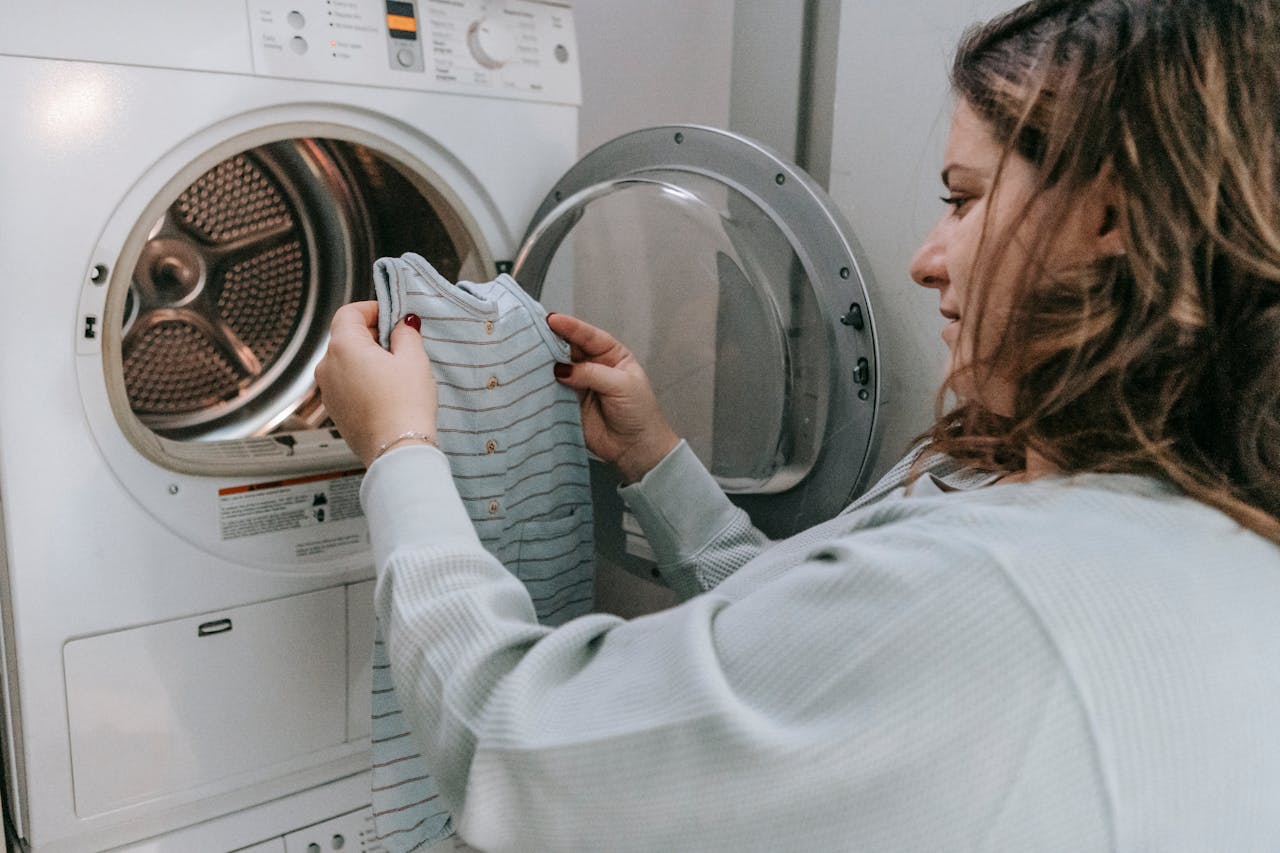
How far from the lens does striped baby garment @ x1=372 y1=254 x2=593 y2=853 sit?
0.93 meters

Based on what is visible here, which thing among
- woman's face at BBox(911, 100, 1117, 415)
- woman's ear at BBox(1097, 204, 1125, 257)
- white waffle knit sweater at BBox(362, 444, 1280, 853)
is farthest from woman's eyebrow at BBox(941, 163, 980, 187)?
white waffle knit sweater at BBox(362, 444, 1280, 853)

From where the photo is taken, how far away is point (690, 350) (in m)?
1.16

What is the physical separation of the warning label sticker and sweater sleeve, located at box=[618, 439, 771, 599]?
13.1 inches

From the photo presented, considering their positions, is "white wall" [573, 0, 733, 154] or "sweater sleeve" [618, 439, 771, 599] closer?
"sweater sleeve" [618, 439, 771, 599]

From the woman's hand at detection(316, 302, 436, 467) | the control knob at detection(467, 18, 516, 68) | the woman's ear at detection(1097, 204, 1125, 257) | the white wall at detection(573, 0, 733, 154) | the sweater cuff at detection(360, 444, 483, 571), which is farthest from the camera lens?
the white wall at detection(573, 0, 733, 154)

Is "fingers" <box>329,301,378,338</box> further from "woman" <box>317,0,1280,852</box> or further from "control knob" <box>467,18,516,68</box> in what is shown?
"control knob" <box>467,18,516,68</box>

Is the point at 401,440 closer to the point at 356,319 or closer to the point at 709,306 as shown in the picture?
the point at 356,319

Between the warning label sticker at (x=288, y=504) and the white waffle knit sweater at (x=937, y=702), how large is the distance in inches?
20.9

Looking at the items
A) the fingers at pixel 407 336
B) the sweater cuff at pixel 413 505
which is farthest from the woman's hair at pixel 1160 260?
the fingers at pixel 407 336

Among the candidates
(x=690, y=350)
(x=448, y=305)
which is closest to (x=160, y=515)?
(x=448, y=305)

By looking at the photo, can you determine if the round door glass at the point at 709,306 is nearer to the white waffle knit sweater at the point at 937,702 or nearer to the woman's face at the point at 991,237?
the woman's face at the point at 991,237

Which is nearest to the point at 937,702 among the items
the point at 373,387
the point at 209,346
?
the point at 373,387

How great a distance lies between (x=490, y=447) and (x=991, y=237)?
20.5 inches

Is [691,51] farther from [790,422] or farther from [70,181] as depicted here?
[70,181]
